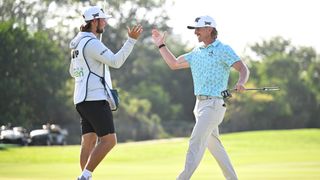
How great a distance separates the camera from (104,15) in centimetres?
935

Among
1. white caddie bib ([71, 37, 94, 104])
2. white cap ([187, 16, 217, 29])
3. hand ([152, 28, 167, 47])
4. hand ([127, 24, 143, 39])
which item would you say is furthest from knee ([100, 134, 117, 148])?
white cap ([187, 16, 217, 29])

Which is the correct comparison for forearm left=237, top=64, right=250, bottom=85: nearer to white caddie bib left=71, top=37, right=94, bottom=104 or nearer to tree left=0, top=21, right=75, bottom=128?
white caddie bib left=71, top=37, right=94, bottom=104

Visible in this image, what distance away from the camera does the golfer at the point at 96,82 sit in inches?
357

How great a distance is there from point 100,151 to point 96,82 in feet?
2.49

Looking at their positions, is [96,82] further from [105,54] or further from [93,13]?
[93,13]

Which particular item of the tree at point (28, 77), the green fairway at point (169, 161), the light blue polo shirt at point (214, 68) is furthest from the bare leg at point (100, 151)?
the tree at point (28, 77)

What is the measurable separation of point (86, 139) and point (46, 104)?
42.6 metres

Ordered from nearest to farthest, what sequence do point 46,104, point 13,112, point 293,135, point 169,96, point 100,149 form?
point 100,149, point 293,135, point 13,112, point 46,104, point 169,96

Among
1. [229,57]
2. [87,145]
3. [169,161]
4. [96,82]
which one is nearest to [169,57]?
[229,57]

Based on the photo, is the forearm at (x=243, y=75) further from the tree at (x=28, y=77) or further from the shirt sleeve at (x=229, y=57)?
the tree at (x=28, y=77)

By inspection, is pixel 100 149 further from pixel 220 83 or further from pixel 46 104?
Answer: pixel 46 104

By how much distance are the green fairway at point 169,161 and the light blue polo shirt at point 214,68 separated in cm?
325

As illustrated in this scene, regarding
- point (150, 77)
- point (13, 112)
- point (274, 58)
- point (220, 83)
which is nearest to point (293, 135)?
point (13, 112)

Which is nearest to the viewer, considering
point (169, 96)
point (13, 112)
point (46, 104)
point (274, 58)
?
point (13, 112)
